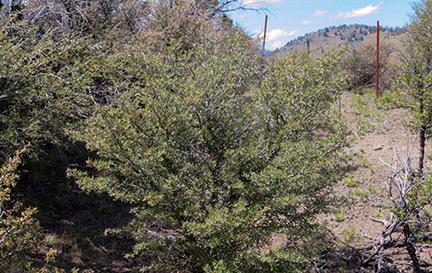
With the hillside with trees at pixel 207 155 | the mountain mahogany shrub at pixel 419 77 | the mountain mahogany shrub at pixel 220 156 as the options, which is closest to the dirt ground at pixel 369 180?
the hillside with trees at pixel 207 155

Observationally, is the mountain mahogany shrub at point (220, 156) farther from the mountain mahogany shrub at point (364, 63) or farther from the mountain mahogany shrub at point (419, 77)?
the mountain mahogany shrub at point (364, 63)

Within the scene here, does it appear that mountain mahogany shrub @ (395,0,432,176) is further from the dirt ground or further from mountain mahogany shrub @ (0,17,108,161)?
mountain mahogany shrub @ (0,17,108,161)

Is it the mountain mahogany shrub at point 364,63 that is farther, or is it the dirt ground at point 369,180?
the mountain mahogany shrub at point 364,63

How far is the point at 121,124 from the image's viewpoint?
5.16 meters

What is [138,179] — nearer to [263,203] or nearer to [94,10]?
[263,203]

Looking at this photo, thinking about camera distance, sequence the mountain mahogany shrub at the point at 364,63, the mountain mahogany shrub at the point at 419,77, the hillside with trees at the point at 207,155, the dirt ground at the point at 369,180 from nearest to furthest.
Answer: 1. the hillside with trees at the point at 207,155
2. the mountain mahogany shrub at the point at 419,77
3. the dirt ground at the point at 369,180
4. the mountain mahogany shrub at the point at 364,63

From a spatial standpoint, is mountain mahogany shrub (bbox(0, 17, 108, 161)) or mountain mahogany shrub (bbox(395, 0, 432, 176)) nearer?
mountain mahogany shrub (bbox(0, 17, 108, 161))

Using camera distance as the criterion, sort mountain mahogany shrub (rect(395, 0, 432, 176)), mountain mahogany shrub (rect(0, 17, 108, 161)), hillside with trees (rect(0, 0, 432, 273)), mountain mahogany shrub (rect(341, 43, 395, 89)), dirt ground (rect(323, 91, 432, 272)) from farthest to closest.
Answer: mountain mahogany shrub (rect(341, 43, 395, 89))
dirt ground (rect(323, 91, 432, 272))
mountain mahogany shrub (rect(395, 0, 432, 176))
mountain mahogany shrub (rect(0, 17, 108, 161))
hillside with trees (rect(0, 0, 432, 273))

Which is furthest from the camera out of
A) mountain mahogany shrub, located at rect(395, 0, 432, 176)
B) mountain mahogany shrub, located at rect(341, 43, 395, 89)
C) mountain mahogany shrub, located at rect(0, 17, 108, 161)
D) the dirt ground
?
mountain mahogany shrub, located at rect(341, 43, 395, 89)

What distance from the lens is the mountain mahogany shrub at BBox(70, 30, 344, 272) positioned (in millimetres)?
5066

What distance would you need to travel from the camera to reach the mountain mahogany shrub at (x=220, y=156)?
507 cm

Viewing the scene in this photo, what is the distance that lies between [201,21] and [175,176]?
24.0 feet

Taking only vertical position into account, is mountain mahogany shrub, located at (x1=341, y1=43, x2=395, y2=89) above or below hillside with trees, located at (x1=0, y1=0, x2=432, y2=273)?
above

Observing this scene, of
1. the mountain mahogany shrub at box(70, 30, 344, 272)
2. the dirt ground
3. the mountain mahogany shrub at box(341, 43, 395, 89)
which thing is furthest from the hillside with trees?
the mountain mahogany shrub at box(341, 43, 395, 89)
